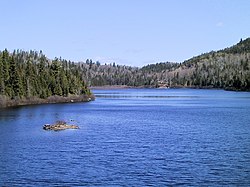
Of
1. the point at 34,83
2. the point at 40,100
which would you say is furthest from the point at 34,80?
the point at 40,100

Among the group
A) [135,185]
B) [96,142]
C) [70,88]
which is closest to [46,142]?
[96,142]

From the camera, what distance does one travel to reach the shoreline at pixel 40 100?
130438 mm

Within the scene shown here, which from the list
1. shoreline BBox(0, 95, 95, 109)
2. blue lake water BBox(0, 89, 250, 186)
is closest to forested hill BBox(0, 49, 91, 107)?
shoreline BBox(0, 95, 95, 109)

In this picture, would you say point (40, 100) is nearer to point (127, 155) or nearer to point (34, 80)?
point (34, 80)

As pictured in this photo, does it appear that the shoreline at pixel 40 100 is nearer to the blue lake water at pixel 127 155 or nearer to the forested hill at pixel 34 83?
the forested hill at pixel 34 83

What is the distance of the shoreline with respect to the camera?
428ft

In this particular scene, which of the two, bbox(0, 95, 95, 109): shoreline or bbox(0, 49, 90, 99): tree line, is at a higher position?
bbox(0, 49, 90, 99): tree line

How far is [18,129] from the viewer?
2904 inches

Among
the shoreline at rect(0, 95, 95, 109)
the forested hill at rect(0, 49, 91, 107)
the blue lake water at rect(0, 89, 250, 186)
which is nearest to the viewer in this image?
the blue lake water at rect(0, 89, 250, 186)

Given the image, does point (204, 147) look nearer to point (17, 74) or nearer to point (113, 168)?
point (113, 168)

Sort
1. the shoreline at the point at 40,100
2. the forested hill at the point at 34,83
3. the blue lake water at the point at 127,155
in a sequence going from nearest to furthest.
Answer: the blue lake water at the point at 127,155, the shoreline at the point at 40,100, the forested hill at the point at 34,83

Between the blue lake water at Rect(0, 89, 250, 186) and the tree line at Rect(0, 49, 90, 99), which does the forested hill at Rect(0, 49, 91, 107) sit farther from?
the blue lake water at Rect(0, 89, 250, 186)

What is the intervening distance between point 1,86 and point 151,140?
81621 millimetres

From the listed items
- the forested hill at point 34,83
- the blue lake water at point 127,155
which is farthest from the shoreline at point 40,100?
the blue lake water at point 127,155
